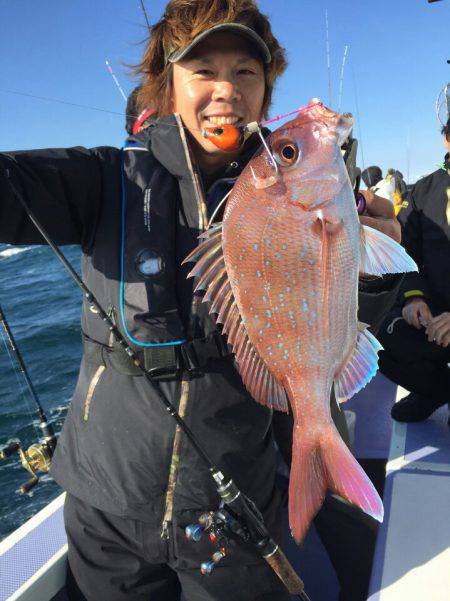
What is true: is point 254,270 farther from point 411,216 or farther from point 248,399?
point 411,216

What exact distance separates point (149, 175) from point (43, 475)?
606 cm

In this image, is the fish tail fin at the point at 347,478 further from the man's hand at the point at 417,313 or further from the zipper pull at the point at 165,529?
the man's hand at the point at 417,313

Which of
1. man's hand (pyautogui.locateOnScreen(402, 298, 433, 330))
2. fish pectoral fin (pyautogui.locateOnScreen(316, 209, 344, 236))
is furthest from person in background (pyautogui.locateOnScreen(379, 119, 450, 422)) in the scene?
fish pectoral fin (pyautogui.locateOnScreen(316, 209, 344, 236))

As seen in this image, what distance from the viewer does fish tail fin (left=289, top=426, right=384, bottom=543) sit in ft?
4.28

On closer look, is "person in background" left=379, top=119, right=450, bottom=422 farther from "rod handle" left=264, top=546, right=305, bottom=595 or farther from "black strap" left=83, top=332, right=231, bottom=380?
"black strap" left=83, top=332, right=231, bottom=380

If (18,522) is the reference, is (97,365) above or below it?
above

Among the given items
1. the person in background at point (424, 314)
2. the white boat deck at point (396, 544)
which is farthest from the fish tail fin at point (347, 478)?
the person in background at point (424, 314)

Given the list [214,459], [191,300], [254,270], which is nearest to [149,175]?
[191,300]

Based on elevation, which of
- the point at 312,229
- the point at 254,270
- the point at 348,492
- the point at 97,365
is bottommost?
the point at 348,492

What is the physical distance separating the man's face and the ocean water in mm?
2399

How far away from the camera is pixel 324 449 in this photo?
142cm

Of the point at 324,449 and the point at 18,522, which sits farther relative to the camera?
the point at 18,522

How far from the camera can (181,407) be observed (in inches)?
68.5

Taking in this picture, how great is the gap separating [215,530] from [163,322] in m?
0.86
